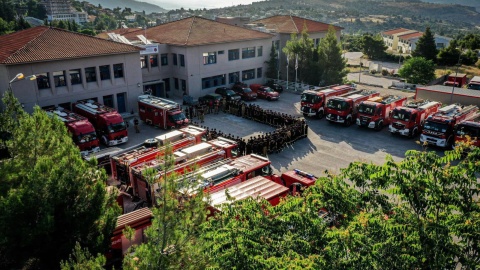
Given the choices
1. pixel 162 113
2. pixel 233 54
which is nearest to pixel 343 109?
pixel 162 113

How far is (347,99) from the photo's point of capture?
32.8m

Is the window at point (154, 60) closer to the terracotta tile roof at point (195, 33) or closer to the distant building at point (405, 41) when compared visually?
the terracotta tile roof at point (195, 33)

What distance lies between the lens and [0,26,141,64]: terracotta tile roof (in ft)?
96.4

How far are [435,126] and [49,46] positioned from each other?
30.4 metres

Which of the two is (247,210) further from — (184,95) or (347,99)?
(184,95)

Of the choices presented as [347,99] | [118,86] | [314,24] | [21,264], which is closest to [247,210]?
[21,264]

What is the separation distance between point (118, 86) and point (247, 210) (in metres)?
27.9

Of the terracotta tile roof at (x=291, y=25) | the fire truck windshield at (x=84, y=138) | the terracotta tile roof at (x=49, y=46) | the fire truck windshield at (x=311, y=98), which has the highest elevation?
the terracotta tile roof at (x=291, y=25)

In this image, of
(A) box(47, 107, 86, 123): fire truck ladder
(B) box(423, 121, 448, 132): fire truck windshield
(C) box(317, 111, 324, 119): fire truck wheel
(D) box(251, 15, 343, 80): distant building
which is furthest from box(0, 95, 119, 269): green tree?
(D) box(251, 15, 343, 80): distant building

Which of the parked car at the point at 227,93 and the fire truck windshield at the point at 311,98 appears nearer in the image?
the fire truck windshield at the point at 311,98

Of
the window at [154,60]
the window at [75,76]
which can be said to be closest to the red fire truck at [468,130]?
the window at [154,60]

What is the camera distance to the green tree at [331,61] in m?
44.7

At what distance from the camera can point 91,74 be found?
33.2 meters

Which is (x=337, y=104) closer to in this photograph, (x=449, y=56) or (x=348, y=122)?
(x=348, y=122)
